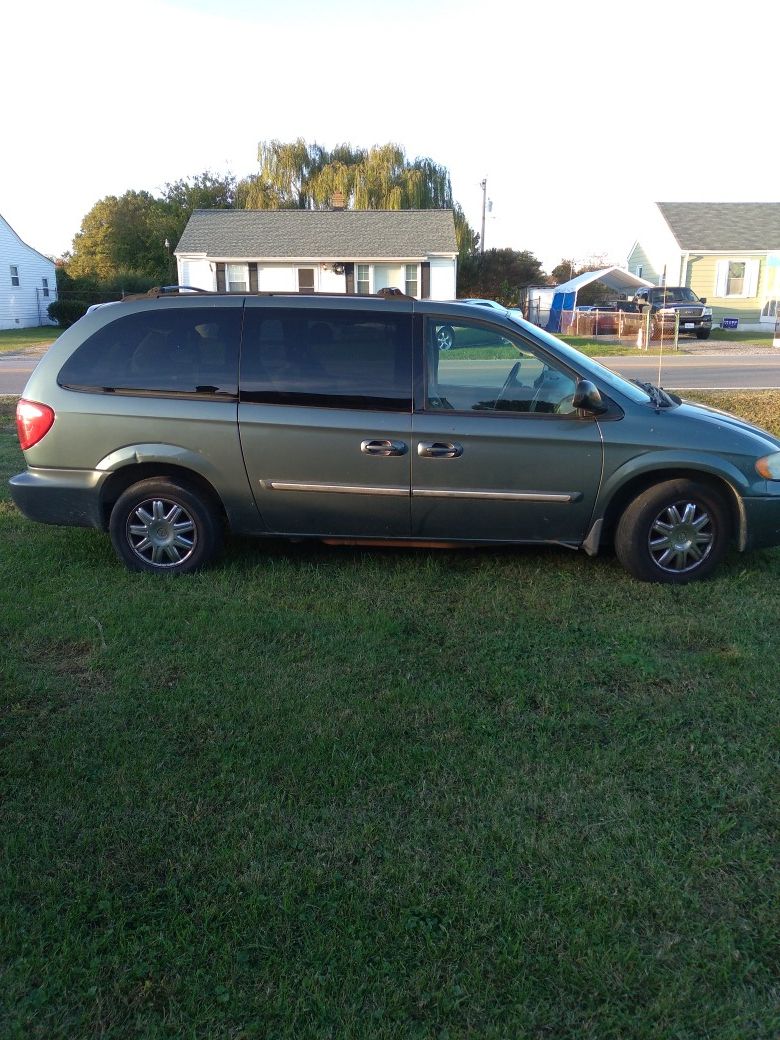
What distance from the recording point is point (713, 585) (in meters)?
5.60

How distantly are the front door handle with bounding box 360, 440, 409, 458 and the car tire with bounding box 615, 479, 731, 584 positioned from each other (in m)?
1.47

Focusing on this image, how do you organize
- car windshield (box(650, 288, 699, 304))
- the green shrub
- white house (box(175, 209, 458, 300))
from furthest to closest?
the green shrub < white house (box(175, 209, 458, 300)) < car windshield (box(650, 288, 699, 304))

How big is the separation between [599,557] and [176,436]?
2.99m

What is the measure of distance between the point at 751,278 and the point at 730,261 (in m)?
1.24

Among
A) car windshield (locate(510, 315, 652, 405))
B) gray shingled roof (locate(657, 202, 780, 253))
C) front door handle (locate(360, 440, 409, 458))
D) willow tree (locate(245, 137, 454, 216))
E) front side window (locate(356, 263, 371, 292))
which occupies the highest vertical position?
willow tree (locate(245, 137, 454, 216))

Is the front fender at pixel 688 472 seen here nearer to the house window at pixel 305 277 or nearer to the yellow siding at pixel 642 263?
the house window at pixel 305 277

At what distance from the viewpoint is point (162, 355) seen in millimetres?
5773

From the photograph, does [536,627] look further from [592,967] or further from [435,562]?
[592,967]

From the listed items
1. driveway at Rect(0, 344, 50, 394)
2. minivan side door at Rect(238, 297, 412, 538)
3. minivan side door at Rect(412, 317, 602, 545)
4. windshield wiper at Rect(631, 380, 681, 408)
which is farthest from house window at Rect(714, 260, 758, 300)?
minivan side door at Rect(238, 297, 412, 538)

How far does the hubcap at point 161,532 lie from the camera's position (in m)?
5.78

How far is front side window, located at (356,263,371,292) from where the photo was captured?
34719mm

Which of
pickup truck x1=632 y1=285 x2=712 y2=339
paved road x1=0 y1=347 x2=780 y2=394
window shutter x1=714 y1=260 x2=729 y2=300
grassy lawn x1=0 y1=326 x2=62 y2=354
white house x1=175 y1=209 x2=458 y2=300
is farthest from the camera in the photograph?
window shutter x1=714 y1=260 x2=729 y2=300

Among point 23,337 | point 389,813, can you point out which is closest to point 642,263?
point 23,337

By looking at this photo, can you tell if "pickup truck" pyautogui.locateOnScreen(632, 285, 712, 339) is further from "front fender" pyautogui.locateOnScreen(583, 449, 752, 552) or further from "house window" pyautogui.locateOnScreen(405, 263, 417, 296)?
"front fender" pyautogui.locateOnScreen(583, 449, 752, 552)
